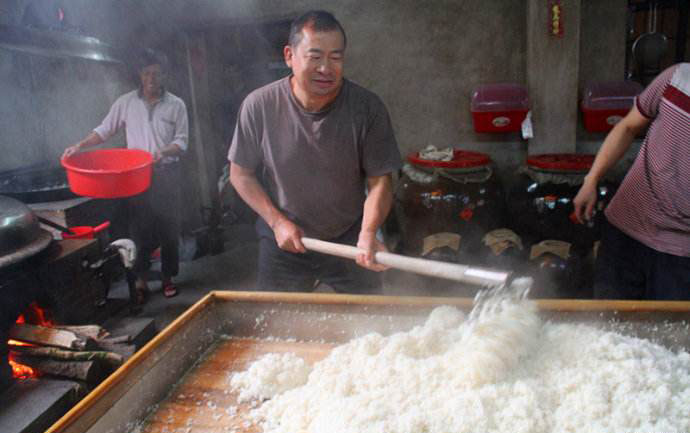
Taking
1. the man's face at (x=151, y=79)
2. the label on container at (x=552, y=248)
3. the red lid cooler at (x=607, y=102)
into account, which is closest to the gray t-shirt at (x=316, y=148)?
the label on container at (x=552, y=248)

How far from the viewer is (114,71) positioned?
5.99 m

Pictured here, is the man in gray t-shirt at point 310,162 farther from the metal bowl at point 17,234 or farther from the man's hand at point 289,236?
the metal bowl at point 17,234

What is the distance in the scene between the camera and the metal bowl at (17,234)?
2.70m

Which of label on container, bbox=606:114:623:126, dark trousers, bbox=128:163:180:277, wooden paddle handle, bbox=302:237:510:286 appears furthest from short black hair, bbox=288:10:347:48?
dark trousers, bbox=128:163:180:277

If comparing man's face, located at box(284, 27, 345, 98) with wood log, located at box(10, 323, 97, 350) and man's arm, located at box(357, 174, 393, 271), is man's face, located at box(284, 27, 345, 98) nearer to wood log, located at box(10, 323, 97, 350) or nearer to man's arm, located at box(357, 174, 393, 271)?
man's arm, located at box(357, 174, 393, 271)

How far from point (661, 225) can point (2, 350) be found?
11.9 ft

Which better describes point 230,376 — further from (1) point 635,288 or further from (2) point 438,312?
(1) point 635,288

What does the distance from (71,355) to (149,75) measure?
3149mm

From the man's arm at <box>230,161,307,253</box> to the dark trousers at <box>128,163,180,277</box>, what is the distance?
277cm

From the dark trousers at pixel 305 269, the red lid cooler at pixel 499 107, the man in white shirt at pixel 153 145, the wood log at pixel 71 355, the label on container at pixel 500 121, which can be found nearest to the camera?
the dark trousers at pixel 305 269

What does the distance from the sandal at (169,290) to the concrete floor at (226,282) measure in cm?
5

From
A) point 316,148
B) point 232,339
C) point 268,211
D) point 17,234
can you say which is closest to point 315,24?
point 316,148

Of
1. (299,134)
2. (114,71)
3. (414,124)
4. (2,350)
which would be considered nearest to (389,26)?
(414,124)

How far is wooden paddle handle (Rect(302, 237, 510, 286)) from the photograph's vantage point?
1669 mm
